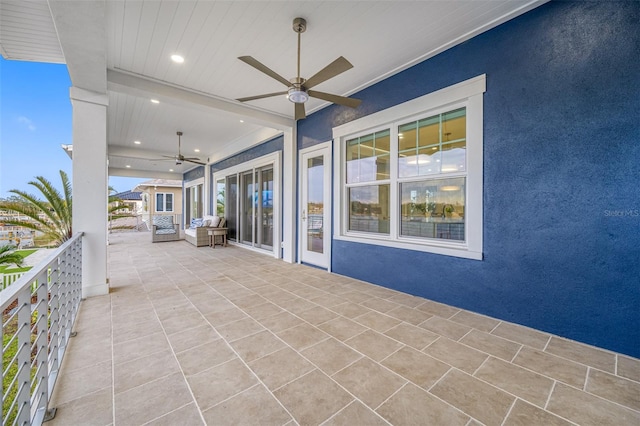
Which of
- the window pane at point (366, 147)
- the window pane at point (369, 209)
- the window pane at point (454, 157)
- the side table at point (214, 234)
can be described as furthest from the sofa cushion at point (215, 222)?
the window pane at point (454, 157)

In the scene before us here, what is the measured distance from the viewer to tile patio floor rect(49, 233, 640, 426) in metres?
1.51

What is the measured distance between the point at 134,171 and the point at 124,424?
1257 cm

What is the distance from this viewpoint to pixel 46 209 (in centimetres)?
528

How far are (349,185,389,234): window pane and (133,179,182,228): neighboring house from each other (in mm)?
13630

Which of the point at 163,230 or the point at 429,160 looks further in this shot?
the point at 163,230

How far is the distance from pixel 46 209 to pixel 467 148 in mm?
7608

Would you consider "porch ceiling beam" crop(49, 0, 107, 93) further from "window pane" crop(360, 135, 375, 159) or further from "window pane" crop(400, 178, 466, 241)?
"window pane" crop(400, 178, 466, 241)

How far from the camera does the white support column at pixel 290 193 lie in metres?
5.43

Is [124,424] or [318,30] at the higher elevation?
[318,30]

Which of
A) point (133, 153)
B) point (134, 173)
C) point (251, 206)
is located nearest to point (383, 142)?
point (251, 206)

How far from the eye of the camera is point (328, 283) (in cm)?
404

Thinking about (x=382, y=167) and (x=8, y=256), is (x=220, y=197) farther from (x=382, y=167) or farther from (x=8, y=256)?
(x=382, y=167)

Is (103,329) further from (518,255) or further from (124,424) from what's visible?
(518,255)

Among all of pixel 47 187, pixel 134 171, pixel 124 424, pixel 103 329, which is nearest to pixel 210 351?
pixel 124 424
